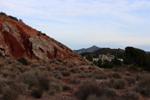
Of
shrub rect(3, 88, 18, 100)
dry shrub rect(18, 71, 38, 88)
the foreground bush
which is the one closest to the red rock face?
dry shrub rect(18, 71, 38, 88)

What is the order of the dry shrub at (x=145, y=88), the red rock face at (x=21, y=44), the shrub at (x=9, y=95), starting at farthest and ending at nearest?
the red rock face at (x=21, y=44) → the dry shrub at (x=145, y=88) → the shrub at (x=9, y=95)

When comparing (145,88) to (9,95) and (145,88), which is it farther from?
(9,95)

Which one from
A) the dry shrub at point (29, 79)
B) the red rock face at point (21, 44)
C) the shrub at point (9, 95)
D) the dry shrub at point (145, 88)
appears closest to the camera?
the shrub at point (9, 95)

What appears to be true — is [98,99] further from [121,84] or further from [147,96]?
[121,84]

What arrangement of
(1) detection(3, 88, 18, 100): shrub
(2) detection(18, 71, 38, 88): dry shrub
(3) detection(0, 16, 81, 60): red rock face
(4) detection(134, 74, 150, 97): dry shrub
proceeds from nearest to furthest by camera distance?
(1) detection(3, 88, 18, 100): shrub, (4) detection(134, 74, 150, 97): dry shrub, (2) detection(18, 71, 38, 88): dry shrub, (3) detection(0, 16, 81, 60): red rock face

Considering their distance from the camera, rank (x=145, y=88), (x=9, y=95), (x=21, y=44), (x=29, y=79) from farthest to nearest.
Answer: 1. (x=21, y=44)
2. (x=29, y=79)
3. (x=145, y=88)
4. (x=9, y=95)

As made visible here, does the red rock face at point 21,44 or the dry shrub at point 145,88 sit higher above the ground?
the red rock face at point 21,44

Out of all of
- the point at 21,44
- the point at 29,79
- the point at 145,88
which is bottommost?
the point at 145,88

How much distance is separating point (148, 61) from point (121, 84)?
18.9m

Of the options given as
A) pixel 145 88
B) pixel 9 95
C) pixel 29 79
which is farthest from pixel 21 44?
pixel 145 88

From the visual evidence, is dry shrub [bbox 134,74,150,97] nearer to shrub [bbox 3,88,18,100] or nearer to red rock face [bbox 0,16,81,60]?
shrub [bbox 3,88,18,100]

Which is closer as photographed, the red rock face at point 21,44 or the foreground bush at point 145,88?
the foreground bush at point 145,88

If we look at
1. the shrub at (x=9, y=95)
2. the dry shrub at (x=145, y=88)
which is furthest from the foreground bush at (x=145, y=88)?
the shrub at (x=9, y=95)

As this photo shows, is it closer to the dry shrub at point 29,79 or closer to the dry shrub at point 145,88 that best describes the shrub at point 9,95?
the dry shrub at point 29,79
